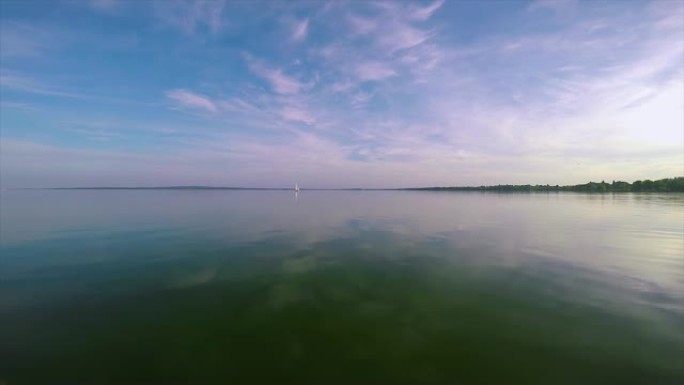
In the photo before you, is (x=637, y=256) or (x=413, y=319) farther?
(x=637, y=256)

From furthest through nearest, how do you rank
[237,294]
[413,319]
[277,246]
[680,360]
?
[277,246], [237,294], [413,319], [680,360]

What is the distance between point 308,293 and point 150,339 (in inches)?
222

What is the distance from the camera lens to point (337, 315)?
10617 millimetres

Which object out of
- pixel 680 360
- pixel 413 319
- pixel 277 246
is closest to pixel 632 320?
pixel 680 360

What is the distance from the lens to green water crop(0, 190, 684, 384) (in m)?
7.70

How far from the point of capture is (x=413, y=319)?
10461 millimetres

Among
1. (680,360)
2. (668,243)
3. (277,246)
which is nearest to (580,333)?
(680,360)

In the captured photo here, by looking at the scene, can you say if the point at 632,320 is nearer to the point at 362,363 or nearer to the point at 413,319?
the point at 413,319

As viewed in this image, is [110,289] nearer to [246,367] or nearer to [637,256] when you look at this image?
[246,367]

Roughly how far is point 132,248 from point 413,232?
22.6 metres

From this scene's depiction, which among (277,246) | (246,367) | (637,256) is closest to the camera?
(246,367)

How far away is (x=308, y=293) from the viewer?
12.7 metres

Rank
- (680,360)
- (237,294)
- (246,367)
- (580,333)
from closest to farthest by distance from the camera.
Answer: (246,367), (680,360), (580,333), (237,294)

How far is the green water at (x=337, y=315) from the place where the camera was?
25.2ft
